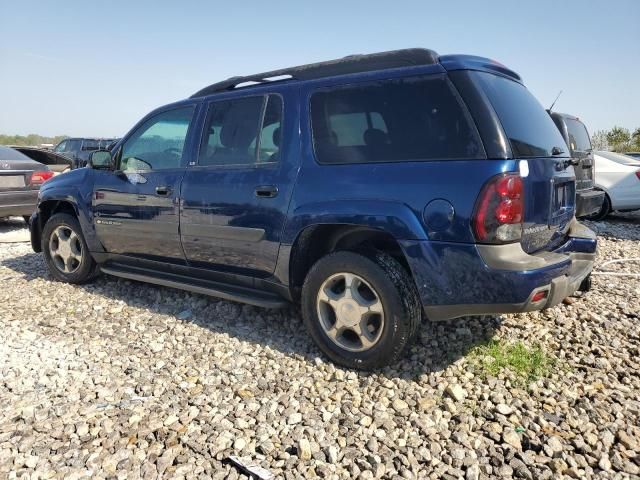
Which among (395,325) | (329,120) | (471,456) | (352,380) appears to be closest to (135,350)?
(352,380)

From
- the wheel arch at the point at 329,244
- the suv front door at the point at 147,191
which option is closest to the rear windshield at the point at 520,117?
the wheel arch at the point at 329,244

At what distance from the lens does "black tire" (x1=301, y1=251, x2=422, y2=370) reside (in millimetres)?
2965

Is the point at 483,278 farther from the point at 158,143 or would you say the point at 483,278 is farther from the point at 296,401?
the point at 158,143

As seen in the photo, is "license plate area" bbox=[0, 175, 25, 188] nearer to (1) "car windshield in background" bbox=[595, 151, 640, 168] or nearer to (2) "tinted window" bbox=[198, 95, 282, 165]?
(2) "tinted window" bbox=[198, 95, 282, 165]

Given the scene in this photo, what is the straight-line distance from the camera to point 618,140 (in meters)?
32.1

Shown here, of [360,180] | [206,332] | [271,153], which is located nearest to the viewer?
[360,180]

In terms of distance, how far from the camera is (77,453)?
2.38 metres

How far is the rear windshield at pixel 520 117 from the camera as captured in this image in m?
2.80

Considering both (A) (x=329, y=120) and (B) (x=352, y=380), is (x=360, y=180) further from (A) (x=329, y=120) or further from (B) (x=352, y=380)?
(B) (x=352, y=380)

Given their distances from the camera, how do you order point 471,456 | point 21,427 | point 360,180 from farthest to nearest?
point 360,180, point 21,427, point 471,456

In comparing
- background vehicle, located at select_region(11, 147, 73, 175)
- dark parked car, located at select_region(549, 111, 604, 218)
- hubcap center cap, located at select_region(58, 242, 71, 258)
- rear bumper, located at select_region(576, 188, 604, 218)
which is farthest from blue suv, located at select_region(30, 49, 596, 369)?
background vehicle, located at select_region(11, 147, 73, 175)

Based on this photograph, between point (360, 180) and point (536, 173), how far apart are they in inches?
40.1

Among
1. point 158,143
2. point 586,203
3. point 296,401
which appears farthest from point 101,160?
point 586,203

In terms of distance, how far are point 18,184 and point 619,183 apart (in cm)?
1058
